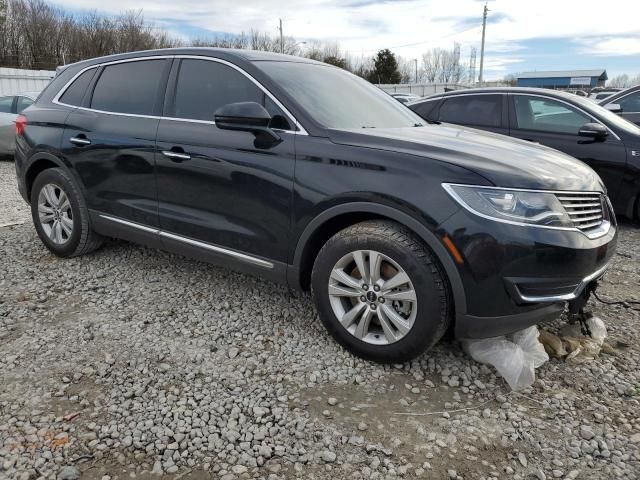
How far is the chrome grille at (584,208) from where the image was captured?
9.01ft

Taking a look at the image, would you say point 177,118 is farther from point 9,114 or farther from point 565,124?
point 9,114

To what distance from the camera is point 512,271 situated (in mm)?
2568

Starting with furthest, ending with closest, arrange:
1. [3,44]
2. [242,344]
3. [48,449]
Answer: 1. [3,44]
2. [242,344]
3. [48,449]

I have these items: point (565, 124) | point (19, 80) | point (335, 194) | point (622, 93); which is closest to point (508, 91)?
point (565, 124)

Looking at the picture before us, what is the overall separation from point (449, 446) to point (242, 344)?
143 centimetres

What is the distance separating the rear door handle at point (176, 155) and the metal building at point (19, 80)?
22.7 m

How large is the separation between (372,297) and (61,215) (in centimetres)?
312

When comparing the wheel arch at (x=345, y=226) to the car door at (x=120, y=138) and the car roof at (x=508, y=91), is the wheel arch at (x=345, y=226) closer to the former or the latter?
the car door at (x=120, y=138)

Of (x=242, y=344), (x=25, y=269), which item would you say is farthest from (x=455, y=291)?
(x=25, y=269)

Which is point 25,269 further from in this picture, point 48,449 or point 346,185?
point 346,185

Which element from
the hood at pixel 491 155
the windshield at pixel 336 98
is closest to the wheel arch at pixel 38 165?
the windshield at pixel 336 98

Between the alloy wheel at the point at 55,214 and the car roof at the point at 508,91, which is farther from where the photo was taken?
the car roof at the point at 508,91

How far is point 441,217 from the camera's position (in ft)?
8.63

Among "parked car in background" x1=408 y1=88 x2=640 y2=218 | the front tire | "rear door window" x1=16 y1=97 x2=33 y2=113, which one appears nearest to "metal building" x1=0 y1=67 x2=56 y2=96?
"rear door window" x1=16 y1=97 x2=33 y2=113
